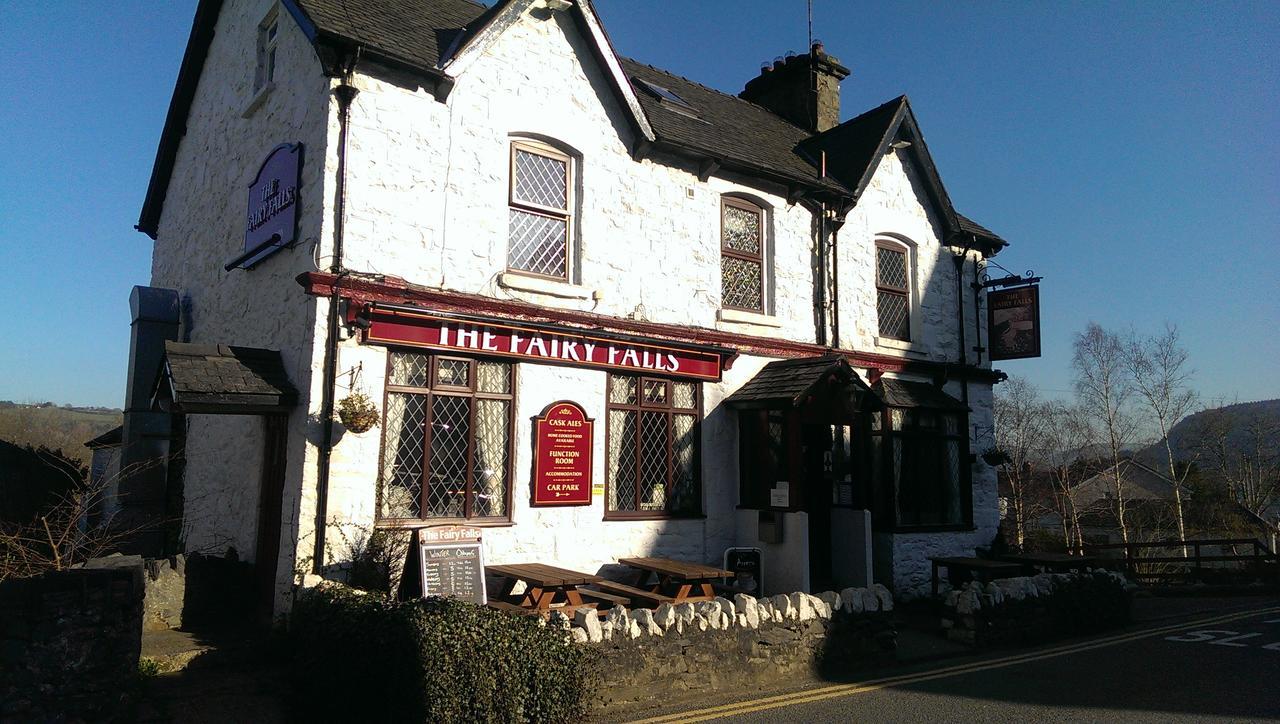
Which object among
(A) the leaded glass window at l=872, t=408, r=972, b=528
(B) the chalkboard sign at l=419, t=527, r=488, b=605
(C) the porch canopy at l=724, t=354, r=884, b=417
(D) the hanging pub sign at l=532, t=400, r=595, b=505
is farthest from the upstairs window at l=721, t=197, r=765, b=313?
(B) the chalkboard sign at l=419, t=527, r=488, b=605

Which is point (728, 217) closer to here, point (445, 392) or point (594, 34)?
point (594, 34)

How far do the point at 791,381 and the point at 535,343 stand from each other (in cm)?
385

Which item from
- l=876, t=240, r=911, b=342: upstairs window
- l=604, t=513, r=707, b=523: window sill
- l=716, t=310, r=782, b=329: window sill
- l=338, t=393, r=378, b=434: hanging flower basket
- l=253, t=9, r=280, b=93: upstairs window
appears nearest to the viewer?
l=338, t=393, r=378, b=434: hanging flower basket

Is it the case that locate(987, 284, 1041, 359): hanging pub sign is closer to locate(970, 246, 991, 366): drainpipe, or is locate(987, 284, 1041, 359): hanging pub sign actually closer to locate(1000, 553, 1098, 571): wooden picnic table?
locate(970, 246, 991, 366): drainpipe

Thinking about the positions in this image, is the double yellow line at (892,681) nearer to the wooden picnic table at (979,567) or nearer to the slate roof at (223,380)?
the wooden picnic table at (979,567)

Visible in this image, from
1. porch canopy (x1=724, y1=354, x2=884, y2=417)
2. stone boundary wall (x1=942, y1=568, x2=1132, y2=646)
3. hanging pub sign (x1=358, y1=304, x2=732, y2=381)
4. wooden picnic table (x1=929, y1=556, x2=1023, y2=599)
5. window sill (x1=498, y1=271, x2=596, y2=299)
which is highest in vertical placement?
window sill (x1=498, y1=271, x2=596, y2=299)

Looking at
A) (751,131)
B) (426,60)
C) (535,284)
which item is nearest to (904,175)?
(751,131)

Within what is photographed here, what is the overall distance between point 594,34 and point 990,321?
962 cm

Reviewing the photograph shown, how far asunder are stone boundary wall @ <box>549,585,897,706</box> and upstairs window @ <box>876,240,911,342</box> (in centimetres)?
660

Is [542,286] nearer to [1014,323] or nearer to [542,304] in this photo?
[542,304]

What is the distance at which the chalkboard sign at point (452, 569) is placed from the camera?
852 centimetres

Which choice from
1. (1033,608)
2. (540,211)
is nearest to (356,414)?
(540,211)

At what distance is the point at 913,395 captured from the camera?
566 inches

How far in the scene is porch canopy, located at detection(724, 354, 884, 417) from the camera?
11.6 metres
